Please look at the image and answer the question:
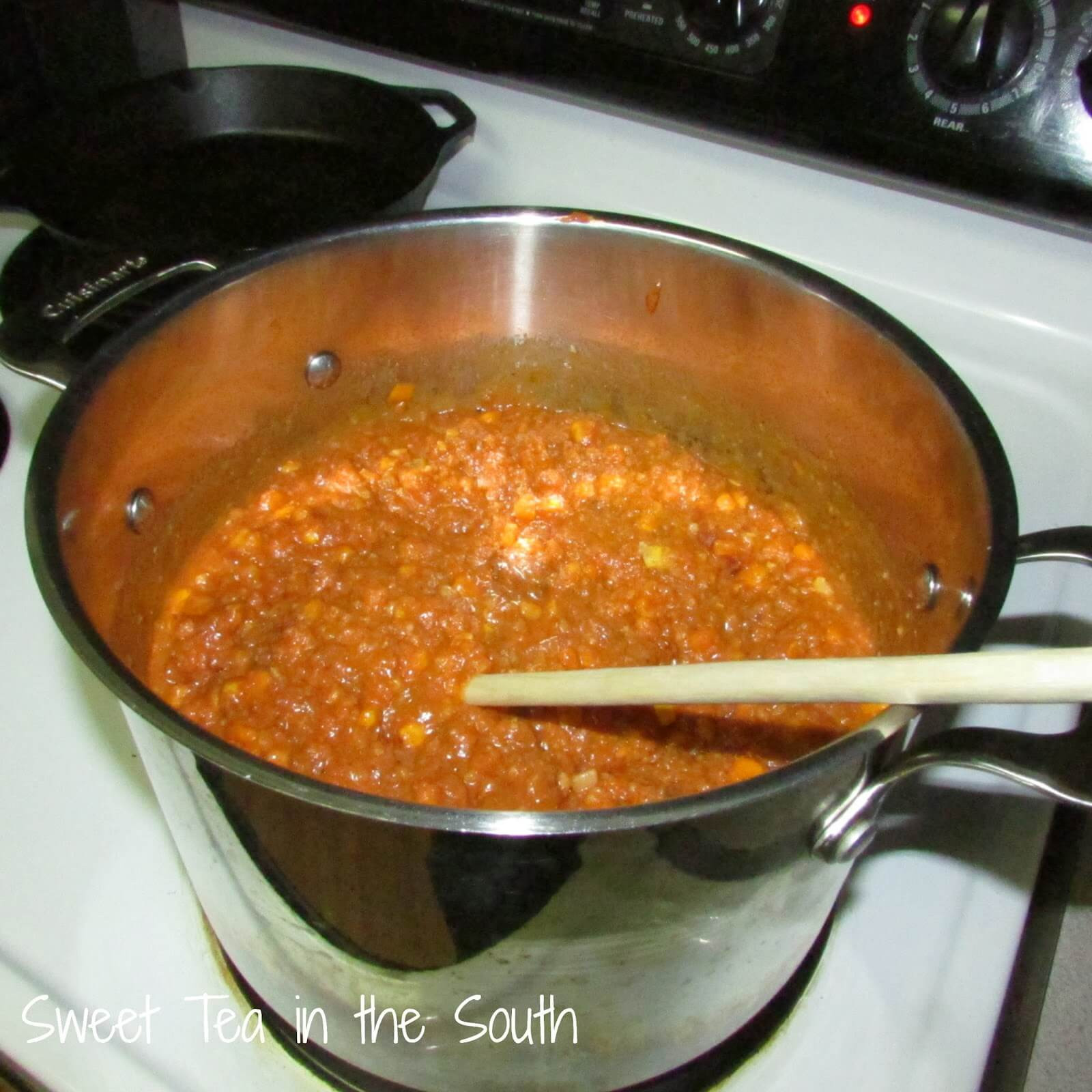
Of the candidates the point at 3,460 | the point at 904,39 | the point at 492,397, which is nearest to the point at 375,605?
the point at 492,397

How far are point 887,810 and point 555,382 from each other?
0.53 metres

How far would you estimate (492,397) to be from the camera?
1.15 metres

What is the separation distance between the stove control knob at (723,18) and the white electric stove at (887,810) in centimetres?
15

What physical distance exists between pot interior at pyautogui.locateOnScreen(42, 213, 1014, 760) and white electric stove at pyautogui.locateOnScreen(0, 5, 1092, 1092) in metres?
0.12

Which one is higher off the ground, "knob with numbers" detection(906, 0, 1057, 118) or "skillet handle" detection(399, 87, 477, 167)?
"knob with numbers" detection(906, 0, 1057, 118)

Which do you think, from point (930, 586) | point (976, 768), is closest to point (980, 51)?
point (930, 586)

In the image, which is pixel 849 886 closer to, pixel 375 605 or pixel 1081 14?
pixel 375 605

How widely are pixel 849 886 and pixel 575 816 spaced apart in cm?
43

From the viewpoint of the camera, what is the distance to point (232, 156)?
1.16 m

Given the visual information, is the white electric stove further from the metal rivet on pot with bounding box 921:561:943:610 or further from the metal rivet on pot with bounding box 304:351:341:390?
the metal rivet on pot with bounding box 304:351:341:390

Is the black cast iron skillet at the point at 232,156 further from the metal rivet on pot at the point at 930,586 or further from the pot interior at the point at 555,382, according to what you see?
the metal rivet on pot at the point at 930,586

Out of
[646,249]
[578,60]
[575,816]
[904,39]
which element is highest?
[904,39]

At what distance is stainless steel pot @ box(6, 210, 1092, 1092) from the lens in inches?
20.8

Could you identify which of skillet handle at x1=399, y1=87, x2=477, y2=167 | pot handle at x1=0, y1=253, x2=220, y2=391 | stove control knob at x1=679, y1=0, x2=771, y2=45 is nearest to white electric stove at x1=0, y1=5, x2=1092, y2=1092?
skillet handle at x1=399, y1=87, x2=477, y2=167
